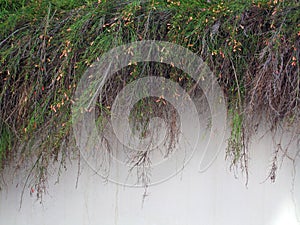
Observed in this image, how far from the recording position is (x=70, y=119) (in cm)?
196

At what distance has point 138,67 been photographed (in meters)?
2.00

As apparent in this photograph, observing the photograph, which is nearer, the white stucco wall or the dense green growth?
the dense green growth

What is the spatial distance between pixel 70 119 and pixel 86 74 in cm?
21

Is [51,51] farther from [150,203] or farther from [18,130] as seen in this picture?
[150,203]

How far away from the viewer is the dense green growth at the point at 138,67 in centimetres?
190

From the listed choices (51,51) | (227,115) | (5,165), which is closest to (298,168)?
(227,115)

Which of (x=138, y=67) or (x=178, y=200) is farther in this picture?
(x=178, y=200)

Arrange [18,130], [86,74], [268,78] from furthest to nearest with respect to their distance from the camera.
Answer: [18,130], [86,74], [268,78]

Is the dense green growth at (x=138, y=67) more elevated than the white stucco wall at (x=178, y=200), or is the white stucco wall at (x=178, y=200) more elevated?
the dense green growth at (x=138, y=67)

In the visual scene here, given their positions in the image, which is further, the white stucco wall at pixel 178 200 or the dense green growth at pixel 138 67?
the white stucco wall at pixel 178 200

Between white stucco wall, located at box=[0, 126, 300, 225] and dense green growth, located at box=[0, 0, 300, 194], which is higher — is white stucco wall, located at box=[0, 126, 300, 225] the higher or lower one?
the lower one

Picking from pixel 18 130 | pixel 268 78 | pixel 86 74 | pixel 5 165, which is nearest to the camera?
pixel 268 78

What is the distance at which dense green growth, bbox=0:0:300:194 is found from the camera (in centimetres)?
190

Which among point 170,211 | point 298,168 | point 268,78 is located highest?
point 268,78
